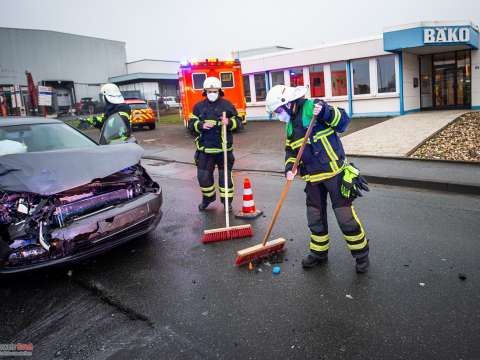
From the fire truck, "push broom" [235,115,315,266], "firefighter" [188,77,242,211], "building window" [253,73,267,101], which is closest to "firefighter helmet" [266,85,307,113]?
"push broom" [235,115,315,266]

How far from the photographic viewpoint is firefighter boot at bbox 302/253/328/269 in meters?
3.90

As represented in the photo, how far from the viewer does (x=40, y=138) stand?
491 cm

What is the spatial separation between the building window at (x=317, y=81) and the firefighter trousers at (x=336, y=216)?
18.0 m

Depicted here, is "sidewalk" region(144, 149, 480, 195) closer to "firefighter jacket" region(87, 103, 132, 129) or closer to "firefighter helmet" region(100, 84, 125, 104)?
"firefighter jacket" region(87, 103, 132, 129)

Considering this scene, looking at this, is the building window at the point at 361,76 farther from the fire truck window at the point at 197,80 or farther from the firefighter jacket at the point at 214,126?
the firefighter jacket at the point at 214,126

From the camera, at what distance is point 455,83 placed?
1998 cm

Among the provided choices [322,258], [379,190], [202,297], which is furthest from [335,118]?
[379,190]

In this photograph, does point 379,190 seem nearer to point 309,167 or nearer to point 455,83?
point 309,167

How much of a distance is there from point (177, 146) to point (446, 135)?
896 cm

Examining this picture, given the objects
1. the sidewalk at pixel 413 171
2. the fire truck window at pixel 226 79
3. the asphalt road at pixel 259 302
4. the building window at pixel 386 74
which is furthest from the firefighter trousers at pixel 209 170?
the building window at pixel 386 74

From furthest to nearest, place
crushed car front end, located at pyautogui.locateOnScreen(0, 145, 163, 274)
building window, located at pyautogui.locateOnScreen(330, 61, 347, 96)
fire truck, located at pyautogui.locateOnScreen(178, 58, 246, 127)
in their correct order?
1. building window, located at pyautogui.locateOnScreen(330, 61, 347, 96)
2. fire truck, located at pyautogui.locateOnScreen(178, 58, 246, 127)
3. crushed car front end, located at pyautogui.locateOnScreen(0, 145, 163, 274)

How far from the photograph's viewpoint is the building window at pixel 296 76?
2145 cm

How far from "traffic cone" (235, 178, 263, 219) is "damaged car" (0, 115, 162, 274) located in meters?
1.50

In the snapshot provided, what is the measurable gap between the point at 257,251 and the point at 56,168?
2165 millimetres
